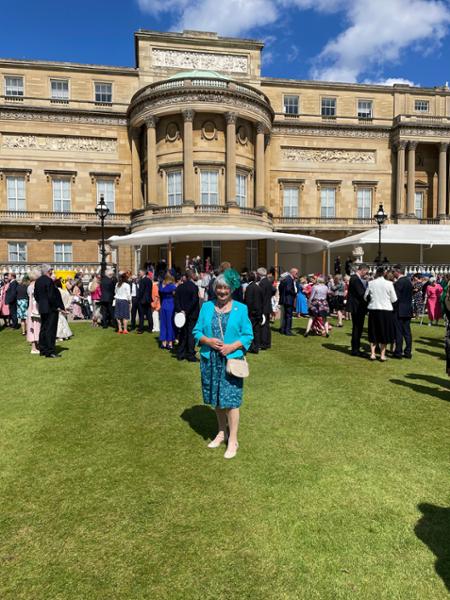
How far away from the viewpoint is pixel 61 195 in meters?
32.0

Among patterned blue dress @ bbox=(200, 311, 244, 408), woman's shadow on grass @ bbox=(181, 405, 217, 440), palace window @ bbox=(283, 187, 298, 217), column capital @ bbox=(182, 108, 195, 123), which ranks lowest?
woman's shadow on grass @ bbox=(181, 405, 217, 440)

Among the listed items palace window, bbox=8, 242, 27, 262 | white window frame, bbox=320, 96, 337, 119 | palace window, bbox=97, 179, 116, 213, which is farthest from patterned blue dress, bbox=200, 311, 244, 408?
white window frame, bbox=320, 96, 337, 119

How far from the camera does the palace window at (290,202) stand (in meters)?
34.9

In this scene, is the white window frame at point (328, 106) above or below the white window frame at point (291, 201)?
above

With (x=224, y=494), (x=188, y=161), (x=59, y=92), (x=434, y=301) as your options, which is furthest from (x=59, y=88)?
(x=224, y=494)

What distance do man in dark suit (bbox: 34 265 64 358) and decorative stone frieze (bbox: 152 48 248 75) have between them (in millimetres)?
29219

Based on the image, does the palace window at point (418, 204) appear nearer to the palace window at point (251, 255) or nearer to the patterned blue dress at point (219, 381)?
the palace window at point (251, 255)

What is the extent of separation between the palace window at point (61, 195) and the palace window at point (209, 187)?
10.7m

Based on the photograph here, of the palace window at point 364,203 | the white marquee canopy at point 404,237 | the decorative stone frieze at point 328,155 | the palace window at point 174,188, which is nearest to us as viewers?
the white marquee canopy at point 404,237

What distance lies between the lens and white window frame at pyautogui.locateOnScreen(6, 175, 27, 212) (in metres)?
31.2

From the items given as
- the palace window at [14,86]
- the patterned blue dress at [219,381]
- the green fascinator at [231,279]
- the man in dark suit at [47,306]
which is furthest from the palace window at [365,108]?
the patterned blue dress at [219,381]

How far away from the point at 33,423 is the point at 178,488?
2.69 meters

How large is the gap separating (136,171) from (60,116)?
267 inches

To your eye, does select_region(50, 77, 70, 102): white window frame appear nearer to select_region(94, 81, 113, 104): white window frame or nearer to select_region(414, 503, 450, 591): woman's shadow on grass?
select_region(94, 81, 113, 104): white window frame
